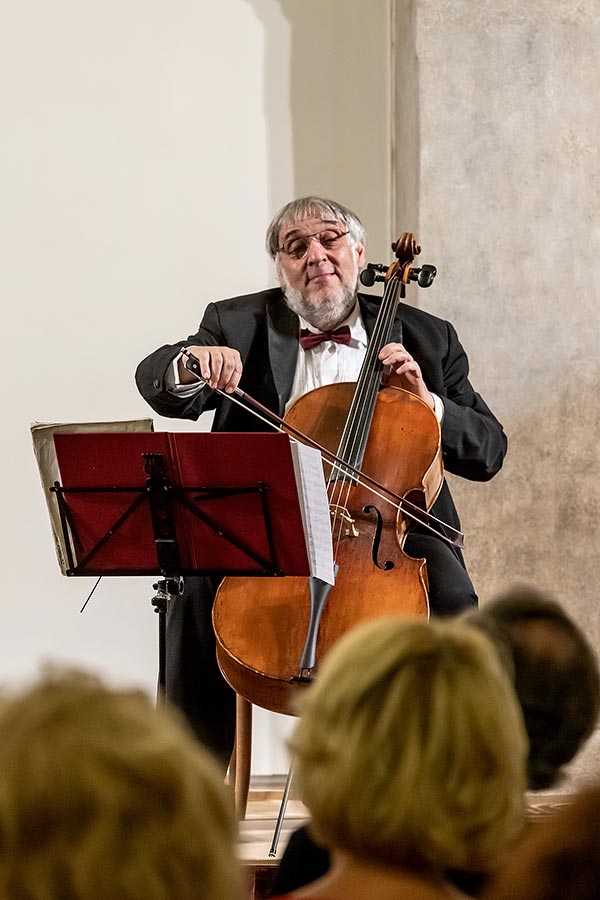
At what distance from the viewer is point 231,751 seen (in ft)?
9.75

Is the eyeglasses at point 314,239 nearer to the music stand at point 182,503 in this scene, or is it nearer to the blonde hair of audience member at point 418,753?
the music stand at point 182,503

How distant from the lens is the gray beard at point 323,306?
3.12 metres

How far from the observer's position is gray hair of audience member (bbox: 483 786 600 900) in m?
0.72

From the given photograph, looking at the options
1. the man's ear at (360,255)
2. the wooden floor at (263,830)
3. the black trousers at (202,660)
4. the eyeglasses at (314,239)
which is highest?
the eyeglasses at (314,239)

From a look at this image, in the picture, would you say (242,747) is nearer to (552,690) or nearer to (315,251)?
(315,251)

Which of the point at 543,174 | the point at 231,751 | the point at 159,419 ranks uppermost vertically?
the point at 543,174

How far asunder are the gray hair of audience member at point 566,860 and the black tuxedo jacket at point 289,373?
7.16ft

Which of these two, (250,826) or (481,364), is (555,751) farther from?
(481,364)

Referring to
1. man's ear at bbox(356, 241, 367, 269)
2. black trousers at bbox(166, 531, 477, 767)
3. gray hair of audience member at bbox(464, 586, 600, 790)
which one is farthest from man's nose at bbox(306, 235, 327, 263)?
gray hair of audience member at bbox(464, 586, 600, 790)

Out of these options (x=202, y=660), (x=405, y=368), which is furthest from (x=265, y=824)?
(x=405, y=368)

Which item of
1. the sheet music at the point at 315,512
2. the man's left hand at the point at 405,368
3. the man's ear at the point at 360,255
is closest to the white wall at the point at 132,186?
the man's ear at the point at 360,255

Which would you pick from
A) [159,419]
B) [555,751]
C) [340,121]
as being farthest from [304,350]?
[555,751]

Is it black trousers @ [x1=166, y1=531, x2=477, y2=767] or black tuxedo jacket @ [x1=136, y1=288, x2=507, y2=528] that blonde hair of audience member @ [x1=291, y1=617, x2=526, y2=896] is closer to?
black trousers @ [x1=166, y1=531, x2=477, y2=767]

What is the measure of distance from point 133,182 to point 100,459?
74.7 inches
